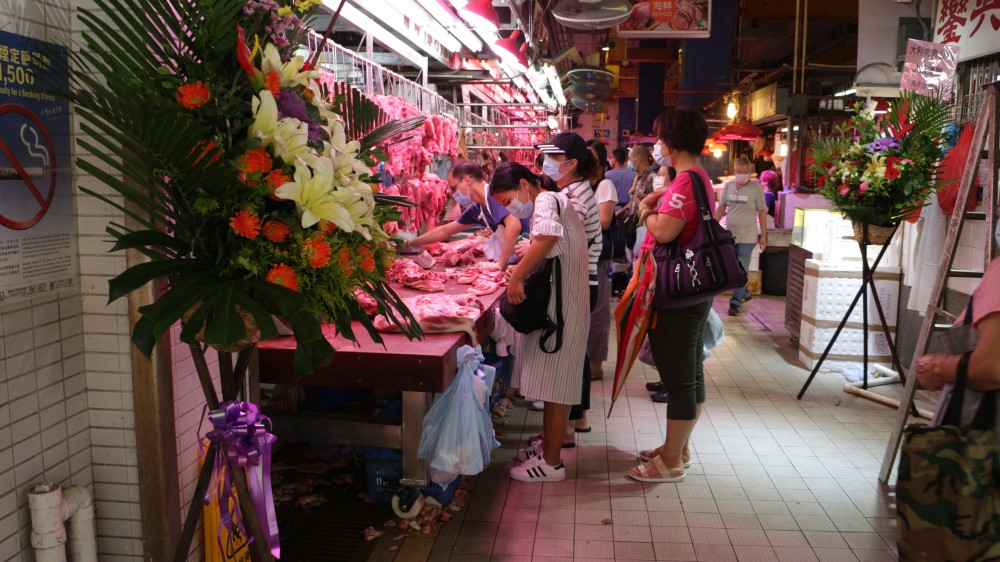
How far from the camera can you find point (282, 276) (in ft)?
5.65

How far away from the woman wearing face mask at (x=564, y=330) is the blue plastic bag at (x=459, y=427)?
539mm

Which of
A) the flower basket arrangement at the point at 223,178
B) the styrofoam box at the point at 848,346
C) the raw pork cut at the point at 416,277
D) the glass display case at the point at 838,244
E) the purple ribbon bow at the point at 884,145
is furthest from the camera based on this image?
the glass display case at the point at 838,244

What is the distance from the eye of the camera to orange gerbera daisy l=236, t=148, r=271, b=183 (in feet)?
5.60

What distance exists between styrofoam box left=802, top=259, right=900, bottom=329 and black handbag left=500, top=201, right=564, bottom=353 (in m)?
3.50

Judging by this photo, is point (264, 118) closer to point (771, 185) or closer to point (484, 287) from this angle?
point (484, 287)

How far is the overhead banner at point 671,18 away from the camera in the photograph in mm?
8602

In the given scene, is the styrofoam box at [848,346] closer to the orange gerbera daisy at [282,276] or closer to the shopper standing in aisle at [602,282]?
the shopper standing in aisle at [602,282]

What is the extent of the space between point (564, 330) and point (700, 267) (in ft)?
2.57

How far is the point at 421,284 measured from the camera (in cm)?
484

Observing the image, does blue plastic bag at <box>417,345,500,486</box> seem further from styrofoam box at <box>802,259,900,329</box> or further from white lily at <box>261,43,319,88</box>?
styrofoam box at <box>802,259,900,329</box>

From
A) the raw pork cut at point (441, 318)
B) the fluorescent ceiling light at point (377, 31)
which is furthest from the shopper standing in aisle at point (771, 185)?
the raw pork cut at point (441, 318)

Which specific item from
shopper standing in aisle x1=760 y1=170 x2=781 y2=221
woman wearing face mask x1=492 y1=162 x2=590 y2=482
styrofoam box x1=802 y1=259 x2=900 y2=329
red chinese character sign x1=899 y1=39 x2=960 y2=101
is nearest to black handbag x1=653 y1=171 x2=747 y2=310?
woman wearing face mask x1=492 y1=162 x2=590 y2=482

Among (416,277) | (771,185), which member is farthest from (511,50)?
(771,185)

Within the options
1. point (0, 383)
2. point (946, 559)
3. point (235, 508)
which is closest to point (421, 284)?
point (235, 508)
